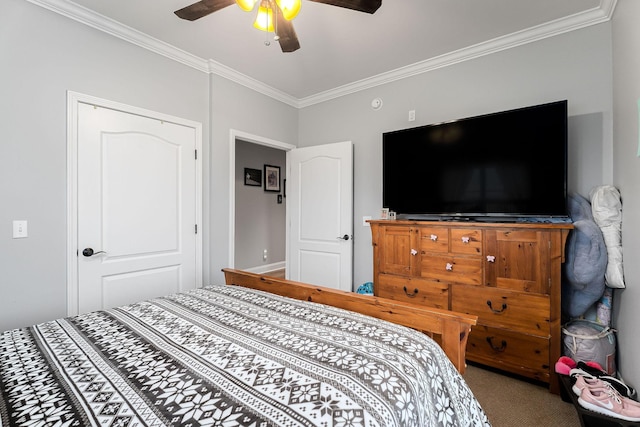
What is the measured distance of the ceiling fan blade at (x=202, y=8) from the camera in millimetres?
1637

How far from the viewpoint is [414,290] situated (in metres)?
2.51

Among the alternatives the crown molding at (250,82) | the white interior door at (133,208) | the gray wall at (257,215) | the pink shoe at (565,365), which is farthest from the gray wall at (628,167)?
the gray wall at (257,215)

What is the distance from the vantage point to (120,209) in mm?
2396

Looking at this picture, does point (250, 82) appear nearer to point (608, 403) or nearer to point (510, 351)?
point (510, 351)

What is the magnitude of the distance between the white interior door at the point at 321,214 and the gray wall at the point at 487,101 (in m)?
0.16

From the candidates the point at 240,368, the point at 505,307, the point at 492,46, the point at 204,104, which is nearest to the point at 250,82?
the point at 204,104

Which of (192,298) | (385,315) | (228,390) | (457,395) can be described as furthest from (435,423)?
(192,298)

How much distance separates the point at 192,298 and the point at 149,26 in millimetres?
2164

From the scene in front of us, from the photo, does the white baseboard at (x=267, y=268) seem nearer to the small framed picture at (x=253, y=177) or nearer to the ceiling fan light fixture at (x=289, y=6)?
the small framed picture at (x=253, y=177)

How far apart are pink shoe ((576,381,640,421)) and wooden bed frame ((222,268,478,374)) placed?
0.87 metres

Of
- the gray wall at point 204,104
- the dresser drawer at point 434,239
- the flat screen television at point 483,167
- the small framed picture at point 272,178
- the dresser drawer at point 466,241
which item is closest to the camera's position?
the gray wall at point 204,104

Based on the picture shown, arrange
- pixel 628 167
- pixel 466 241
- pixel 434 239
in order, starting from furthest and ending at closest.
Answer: pixel 434 239, pixel 466 241, pixel 628 167

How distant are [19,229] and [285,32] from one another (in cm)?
213

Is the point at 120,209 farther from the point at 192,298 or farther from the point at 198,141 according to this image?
the point at 192,298
